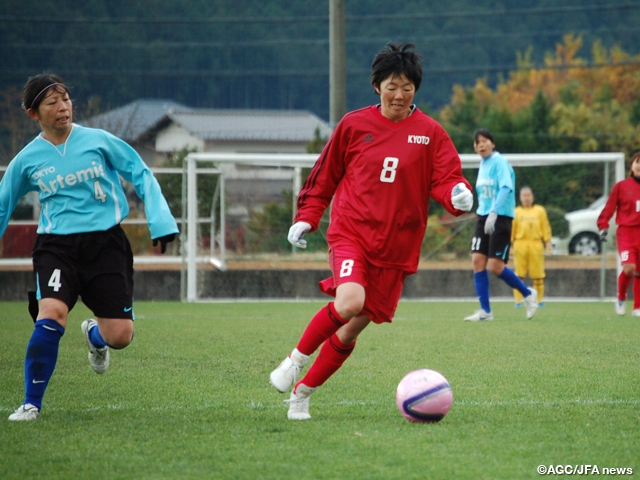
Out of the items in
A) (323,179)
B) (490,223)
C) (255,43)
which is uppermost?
(255,43)

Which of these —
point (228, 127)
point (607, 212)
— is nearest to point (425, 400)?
point (607, 212)

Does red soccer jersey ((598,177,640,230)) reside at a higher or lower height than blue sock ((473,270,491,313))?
higher

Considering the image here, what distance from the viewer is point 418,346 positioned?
306 inches

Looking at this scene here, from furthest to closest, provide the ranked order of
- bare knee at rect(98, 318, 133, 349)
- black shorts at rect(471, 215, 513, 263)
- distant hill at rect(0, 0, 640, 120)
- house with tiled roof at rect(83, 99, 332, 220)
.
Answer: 1. distant hill at rect(0, 0, 640, 120)
2. house with tiled roof at rect(83, 99, 332, 220)
3. black shorts at rect(471, 215, 513, 263)
4. bare knee at rect(98, 318, 133, 349)

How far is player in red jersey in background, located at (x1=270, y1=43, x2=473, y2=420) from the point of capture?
458 cm

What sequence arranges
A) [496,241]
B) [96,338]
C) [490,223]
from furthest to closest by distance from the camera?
[496,241], [490,223], [96,338]

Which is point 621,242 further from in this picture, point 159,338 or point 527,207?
point 159,338

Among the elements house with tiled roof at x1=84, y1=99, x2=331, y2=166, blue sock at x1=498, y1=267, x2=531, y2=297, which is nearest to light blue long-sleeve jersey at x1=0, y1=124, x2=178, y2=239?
blue sock at x1=498, y1=267, x2=531, y2=297

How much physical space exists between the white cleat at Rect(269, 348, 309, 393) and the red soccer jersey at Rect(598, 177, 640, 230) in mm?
7149

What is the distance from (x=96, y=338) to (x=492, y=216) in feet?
18.5

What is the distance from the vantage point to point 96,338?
5.28m

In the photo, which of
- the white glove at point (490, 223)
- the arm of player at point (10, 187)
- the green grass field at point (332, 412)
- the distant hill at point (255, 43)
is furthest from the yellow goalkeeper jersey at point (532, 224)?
the distant hill at point (255, 43)

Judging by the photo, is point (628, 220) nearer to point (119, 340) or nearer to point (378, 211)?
point (378, 211)

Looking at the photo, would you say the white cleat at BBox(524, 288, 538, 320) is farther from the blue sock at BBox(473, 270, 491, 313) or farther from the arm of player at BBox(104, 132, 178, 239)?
the arm of player at BBox(104, 132, 178, 239)
